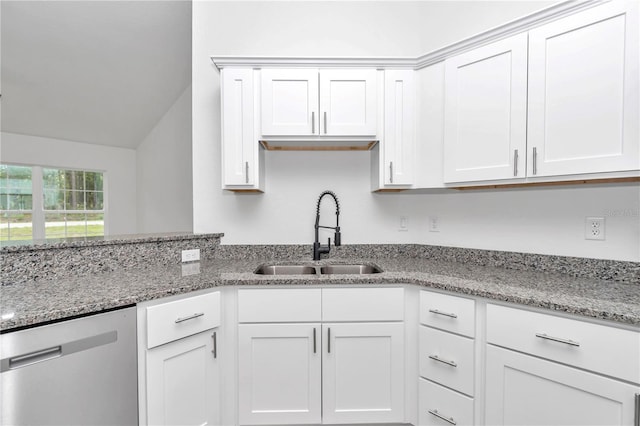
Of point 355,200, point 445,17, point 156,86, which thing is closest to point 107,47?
point 156,86

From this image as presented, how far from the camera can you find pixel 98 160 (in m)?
4.48

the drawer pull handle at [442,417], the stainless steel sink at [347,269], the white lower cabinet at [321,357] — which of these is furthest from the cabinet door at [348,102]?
the drawer pull handle at [442,417]

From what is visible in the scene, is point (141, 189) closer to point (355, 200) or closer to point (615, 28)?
point (355, 200)

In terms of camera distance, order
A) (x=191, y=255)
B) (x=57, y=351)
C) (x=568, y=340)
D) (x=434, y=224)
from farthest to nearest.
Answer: (x=434, y=224) → (x=191, y=255) → (x=568, y=340) → (x=57, y=351)

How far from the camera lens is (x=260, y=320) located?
1.42 meters

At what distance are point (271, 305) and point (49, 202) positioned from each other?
4624 millimetres

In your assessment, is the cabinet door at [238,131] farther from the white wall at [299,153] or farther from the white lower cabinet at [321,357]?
the white lower cabinet at [321,357]

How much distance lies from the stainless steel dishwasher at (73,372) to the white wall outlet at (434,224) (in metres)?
1.80

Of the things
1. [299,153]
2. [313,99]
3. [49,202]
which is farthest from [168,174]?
[313,99]

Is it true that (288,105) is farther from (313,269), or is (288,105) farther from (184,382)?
(184,382)

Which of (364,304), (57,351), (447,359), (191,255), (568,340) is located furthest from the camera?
(191,255)

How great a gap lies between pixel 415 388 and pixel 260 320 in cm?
87

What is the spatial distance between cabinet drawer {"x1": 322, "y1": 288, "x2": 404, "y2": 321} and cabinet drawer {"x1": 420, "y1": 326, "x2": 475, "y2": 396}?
0.57 ft

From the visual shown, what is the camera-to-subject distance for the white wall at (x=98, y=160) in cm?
379
